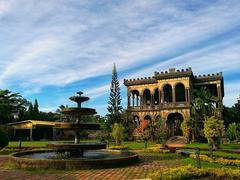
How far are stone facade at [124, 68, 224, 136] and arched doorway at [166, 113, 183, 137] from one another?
1.44 ft

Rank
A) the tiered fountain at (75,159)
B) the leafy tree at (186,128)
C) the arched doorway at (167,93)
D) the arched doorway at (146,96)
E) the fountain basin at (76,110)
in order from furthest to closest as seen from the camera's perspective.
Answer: the arched doorway at (146,96) < the arched doorway at (167,93) < the leafy tree at (186,128) < the fountain basin at (76,110) < the tiered fountain at (75,159)

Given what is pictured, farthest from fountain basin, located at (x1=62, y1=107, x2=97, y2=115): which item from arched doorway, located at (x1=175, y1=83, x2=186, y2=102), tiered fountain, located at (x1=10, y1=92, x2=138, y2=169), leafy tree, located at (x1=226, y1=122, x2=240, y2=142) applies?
arched doorway, located at (x1=175, y1=83, x2=186, y2=102)

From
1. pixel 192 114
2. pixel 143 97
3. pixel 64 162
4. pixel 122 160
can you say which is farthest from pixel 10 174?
pixel 143 97

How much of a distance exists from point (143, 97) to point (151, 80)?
3793 mm

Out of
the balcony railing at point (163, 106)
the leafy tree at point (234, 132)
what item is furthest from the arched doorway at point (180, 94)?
the leafy tree at point (234, 132)

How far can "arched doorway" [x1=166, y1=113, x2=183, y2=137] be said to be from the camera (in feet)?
141

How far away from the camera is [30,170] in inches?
422

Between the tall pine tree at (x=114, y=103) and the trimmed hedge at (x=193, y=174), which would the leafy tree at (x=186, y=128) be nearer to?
the tall pine tree at (x=114, y=103)

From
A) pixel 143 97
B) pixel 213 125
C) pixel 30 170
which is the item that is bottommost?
pixel 30 170

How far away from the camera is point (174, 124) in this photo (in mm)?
44656

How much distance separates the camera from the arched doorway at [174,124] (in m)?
43.1

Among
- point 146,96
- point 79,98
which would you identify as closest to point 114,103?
point 146,96

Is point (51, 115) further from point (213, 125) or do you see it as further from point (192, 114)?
point (213, 125)

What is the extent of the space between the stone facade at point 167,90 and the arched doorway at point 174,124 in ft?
1.44
